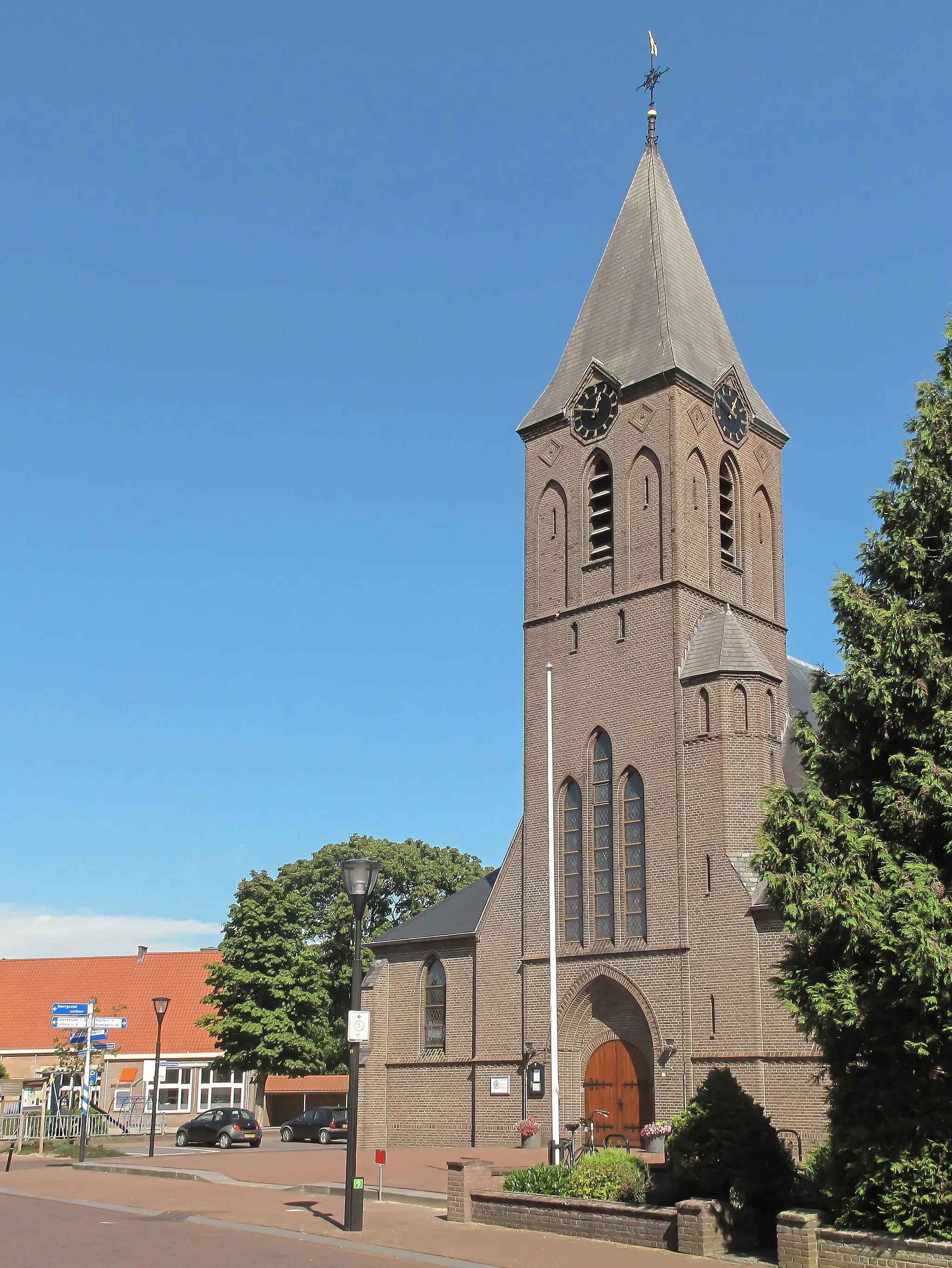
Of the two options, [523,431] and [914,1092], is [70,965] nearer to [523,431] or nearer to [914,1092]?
[523,431]

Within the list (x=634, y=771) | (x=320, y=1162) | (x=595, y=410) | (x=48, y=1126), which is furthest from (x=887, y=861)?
(x=48, y=1126)

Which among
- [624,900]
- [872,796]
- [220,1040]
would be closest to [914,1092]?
[872,796]

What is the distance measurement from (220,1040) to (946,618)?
42014 mm

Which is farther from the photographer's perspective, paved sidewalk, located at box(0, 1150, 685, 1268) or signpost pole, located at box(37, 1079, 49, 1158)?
signpost pole, located at box(37, 1079, 49, 1158)

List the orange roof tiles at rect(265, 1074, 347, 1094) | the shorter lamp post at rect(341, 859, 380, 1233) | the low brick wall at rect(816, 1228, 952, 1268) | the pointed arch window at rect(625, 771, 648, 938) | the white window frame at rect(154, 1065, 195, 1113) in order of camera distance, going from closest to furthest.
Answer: the low brick wall at rect(816, 1228, 952, 1268) → the shorter lamp post at rect(341, 859, 380, 1233) → the pointed arch window at rect(625, 771, 648, 938) → the orange roof tiles at rect(265, 1074, 347, 1094) → the white window frame at rect(154, 1065, 195, 1113)

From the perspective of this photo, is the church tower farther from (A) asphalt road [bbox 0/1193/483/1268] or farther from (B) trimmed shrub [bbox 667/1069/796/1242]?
(A) asphalt road [bbox 0/1193/483/1268]

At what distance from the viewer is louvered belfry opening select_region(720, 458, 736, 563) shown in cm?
3500

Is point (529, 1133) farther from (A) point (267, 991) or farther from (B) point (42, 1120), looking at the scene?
(A) point (267, 991)

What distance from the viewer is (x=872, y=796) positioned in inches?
585

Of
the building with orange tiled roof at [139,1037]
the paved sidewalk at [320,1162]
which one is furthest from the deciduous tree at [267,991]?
the paved sidewalk at [320,1162]

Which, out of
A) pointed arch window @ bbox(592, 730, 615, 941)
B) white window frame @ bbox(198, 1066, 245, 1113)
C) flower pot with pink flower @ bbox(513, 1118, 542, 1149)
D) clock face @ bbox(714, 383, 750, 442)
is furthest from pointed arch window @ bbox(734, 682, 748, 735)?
white window frame @ bbox(198, 1066, 245, 1113)

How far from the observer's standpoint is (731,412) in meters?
36.1

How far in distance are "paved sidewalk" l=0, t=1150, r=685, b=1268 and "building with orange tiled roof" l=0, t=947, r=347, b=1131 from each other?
23.1 m

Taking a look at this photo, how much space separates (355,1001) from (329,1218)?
3601 millimetres
